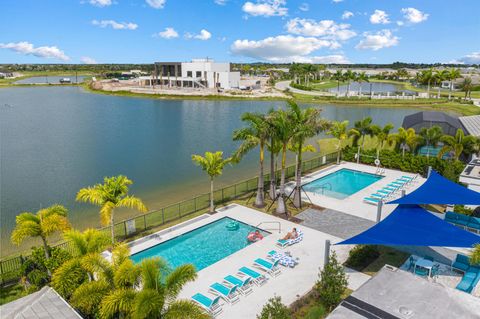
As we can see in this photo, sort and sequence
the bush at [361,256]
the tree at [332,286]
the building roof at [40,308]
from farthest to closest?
1. the bush at [361,256]
2. the tree at [332,286]
3. the building roof at [40,308]

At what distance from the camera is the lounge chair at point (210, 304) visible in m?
12.4

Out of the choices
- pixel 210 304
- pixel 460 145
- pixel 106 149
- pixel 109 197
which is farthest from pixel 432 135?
pixel 106 149

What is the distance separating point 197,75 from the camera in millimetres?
112500

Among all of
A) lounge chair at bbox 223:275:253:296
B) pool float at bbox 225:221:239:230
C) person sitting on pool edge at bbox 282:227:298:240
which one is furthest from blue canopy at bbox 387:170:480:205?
lounge chair at bbox 223:275:253:296

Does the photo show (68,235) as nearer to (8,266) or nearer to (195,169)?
(8,266)

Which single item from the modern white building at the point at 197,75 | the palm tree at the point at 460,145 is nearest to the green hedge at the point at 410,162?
the palm tree at the point at 460,145

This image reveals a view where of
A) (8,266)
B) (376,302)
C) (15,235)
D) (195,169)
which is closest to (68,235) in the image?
(15,235)

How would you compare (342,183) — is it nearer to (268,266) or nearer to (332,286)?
(268,266)

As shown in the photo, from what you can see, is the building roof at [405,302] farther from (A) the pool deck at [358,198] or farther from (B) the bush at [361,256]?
(A) the pool deck at [358,198]

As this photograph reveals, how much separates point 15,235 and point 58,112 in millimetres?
63811

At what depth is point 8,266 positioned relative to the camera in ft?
48.4

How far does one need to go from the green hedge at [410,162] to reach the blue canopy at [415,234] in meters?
12.3

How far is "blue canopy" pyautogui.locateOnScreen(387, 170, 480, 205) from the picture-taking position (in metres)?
17.7

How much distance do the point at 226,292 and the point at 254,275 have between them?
181 cm
